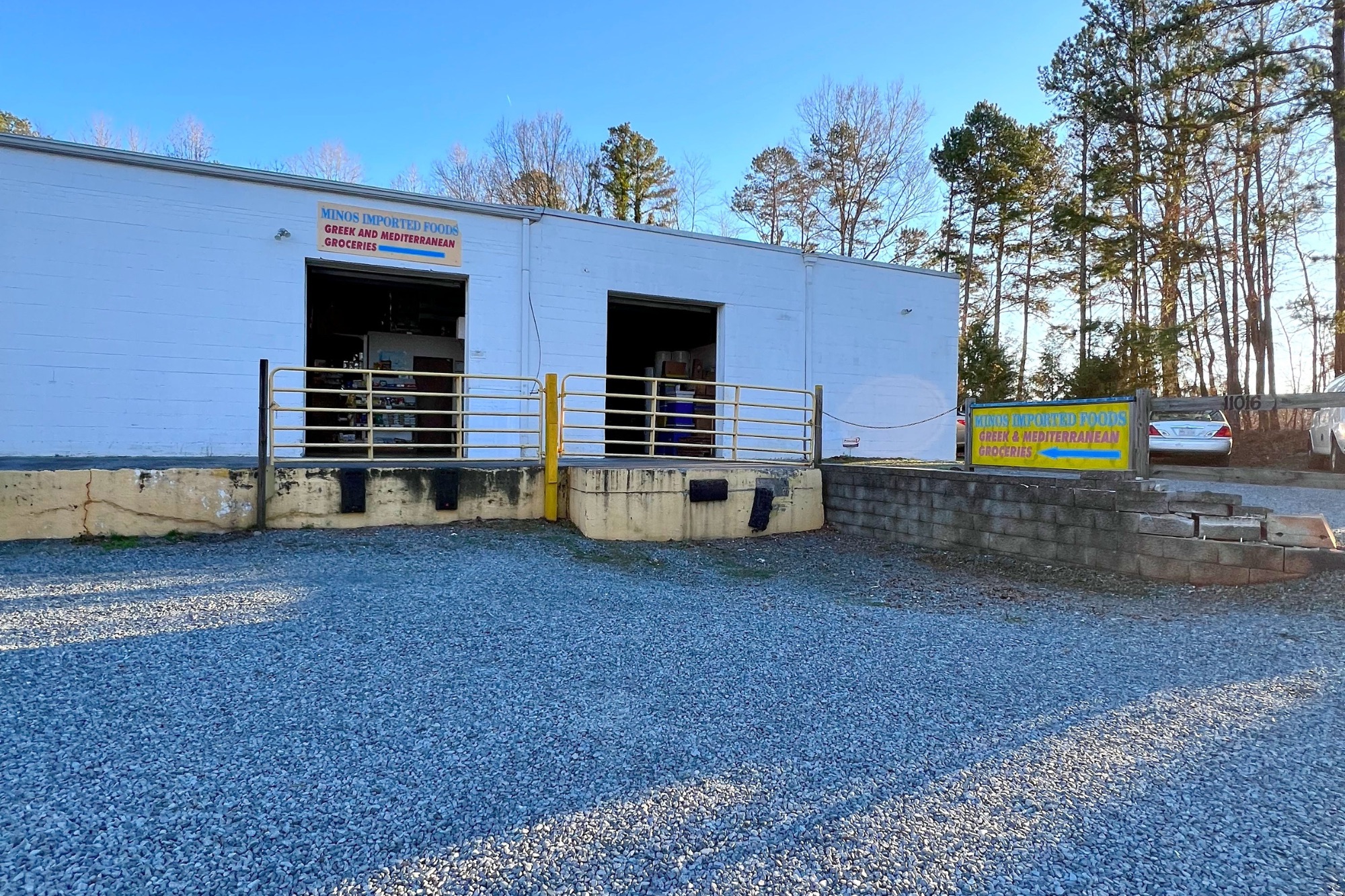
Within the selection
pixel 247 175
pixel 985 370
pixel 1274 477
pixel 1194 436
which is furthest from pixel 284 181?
pixel 985 370

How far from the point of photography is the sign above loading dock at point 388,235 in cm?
1120

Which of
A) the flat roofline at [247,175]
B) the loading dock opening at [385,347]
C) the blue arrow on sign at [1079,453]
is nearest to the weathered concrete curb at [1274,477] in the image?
the blue arrow on sign at [1079,453]

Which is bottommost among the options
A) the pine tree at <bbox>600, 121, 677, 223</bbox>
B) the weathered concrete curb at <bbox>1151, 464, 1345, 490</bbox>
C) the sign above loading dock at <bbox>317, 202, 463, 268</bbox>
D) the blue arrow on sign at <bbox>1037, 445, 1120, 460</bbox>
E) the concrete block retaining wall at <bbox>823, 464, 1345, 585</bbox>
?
the concrete block retaining wall at <bbox>823, 464, 1345, 585</bbox>

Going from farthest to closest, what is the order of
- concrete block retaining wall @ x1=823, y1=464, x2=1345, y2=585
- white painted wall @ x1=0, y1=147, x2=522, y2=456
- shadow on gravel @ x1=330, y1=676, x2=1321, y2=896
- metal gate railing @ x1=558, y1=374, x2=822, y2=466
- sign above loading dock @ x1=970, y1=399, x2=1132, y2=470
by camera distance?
metal gate railing @ x1=558, y1=374, x2=822, y2=466 < white painted wall @ x1=0, y1=147, x2=522, y2=456 < sign above loading dock @ x1=970, y1=399, x2=1132, y2=470 < concrete block retaining wall @ x1=823, y1=464, x2=1345, y2=585 < shadow on gravel @ x1=330, y1=676, x2=1321, y2=896

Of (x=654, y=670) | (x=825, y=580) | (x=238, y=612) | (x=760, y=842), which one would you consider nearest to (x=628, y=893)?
(x=760, y=842)

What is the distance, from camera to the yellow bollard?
8625 mm

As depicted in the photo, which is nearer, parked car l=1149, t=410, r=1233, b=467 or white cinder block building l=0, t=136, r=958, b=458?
white cinder block building l=0, t=136, r=958, b=458

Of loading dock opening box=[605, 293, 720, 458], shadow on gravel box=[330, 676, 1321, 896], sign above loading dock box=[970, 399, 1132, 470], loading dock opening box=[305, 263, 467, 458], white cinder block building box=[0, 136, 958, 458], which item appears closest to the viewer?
shadow on gravel box=[330, 676, 1321, 896]

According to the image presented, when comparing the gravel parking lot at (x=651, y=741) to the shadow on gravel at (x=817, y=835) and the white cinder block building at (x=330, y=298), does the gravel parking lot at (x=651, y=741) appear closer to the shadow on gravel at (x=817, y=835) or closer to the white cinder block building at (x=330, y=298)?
the shadow on gravel at (x=817, y=835)

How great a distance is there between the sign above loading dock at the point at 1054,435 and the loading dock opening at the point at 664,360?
605 cm

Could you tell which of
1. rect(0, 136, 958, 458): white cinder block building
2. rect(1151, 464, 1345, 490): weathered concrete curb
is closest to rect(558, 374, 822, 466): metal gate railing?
rect(0, 136, 958, 458): white cinder block building

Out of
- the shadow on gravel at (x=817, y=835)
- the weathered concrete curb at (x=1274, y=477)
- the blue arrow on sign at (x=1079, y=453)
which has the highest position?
the blue arrow on sign at (x=1079, y=453)

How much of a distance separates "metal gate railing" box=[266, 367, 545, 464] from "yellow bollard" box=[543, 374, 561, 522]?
191 millimetres

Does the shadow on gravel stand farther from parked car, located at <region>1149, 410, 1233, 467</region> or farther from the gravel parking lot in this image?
parked car, located at <region>1149, 410, 1233, 467</region>
